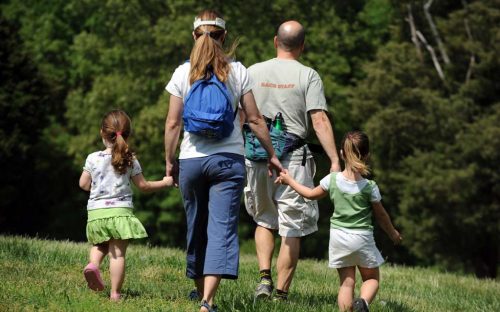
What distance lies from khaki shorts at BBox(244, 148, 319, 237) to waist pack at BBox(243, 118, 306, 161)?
79 millimetres

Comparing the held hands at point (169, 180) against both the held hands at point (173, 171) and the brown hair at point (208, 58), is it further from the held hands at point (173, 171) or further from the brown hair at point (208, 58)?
the brown hair at point (208, 58)

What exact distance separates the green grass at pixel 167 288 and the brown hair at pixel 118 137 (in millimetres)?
1004

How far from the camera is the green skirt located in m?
7.73

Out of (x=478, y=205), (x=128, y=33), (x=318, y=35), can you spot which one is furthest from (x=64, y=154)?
(x=478, y=205)

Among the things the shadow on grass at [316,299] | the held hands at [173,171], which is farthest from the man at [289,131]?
the held hands at [173,171]

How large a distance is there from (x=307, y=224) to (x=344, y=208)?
896 mm

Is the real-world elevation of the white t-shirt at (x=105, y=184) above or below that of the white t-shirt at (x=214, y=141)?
below

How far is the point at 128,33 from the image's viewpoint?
1356 inches

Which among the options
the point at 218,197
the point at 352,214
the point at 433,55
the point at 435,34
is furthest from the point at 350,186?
the point at 435,34

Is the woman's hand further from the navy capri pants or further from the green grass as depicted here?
the green grass

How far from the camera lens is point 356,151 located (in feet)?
25.5

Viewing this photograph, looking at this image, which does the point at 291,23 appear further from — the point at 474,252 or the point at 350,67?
the point at 350,67

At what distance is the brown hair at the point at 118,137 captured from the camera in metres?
7.80

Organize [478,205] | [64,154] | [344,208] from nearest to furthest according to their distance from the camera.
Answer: [344,208]
[478,205]
[64,154]
